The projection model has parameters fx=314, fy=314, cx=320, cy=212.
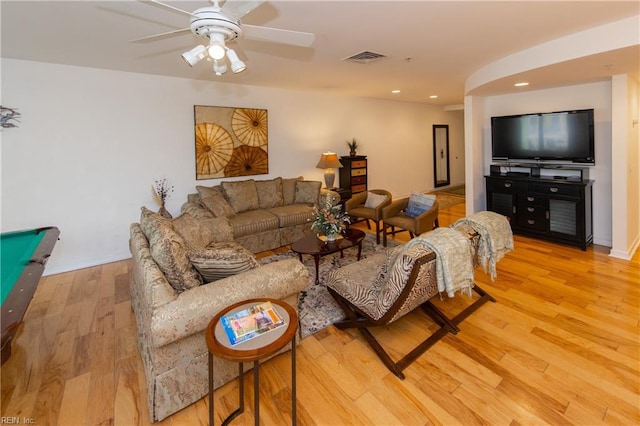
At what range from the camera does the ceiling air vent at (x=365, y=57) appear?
3.54 m

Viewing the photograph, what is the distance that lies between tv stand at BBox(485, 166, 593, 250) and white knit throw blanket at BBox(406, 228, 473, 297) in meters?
3.12

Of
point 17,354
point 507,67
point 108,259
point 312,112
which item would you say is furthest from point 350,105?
point 17,354

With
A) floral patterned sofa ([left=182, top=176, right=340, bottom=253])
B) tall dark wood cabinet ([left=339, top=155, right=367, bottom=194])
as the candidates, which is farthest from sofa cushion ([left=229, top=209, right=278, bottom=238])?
tall dark wood cabinet ([left=339, top=155, right=367, bottom=194])

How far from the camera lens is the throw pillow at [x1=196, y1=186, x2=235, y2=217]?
4422 mm

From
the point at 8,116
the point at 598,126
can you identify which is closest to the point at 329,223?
the point at 8,116

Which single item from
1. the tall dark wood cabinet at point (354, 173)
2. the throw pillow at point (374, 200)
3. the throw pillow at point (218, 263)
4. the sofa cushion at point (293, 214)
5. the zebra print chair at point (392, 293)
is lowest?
the zebra print chair at point (392, 293)

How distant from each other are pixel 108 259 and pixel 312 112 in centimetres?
420

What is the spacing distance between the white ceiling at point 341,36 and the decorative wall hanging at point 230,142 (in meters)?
0.61

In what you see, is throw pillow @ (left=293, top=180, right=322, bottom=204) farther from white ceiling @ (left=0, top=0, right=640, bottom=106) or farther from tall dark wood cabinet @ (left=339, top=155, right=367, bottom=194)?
white ceiling @ (left=0, top=0, right=640, bottom=106)

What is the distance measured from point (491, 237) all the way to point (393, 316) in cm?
96

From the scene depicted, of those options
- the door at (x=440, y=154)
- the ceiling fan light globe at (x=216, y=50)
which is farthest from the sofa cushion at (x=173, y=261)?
the door at (x=440, y=154)

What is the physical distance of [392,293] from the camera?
2.02 metres

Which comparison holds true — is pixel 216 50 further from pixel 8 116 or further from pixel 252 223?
pixel 8 116

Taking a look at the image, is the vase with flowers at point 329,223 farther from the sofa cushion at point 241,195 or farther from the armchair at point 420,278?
the sofa cushion at point 241,195
